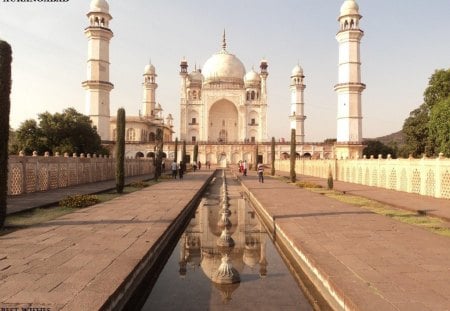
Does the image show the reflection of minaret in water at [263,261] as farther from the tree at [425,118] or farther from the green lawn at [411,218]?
the tree at [425,118]

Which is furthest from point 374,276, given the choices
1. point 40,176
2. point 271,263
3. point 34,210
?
point 40,176

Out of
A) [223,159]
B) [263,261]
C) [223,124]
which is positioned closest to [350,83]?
[223,159]

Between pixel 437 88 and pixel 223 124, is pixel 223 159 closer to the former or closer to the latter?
pixel 223 124

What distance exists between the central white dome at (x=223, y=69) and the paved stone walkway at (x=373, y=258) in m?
53.2

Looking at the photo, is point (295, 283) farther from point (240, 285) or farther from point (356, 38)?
point (356, 38)

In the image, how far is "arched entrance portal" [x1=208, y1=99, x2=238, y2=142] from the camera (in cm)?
6244

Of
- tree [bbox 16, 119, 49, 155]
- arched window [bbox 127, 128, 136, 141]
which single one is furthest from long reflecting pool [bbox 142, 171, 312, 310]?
arched window [bbox 127, 128, 136, 141]

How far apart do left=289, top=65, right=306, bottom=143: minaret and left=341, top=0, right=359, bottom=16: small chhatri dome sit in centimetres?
1890

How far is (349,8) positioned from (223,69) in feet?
78.7

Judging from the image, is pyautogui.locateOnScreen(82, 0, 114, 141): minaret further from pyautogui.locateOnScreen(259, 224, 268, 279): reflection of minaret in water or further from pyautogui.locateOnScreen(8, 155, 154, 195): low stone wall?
pyautogui.locateOnScreen(259, 224, 268, 279): reflection of minaret in water

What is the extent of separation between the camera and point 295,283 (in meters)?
5.15

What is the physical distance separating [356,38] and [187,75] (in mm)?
29379

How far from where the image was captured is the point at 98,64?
3997 centimetres

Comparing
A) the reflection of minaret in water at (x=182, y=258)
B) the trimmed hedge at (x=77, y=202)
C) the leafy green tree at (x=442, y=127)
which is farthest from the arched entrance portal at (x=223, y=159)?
the reflection of minaret in water at (x=182, y=258)
